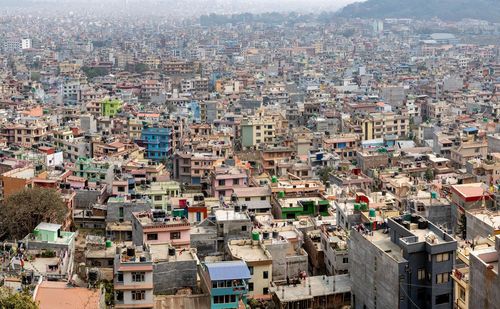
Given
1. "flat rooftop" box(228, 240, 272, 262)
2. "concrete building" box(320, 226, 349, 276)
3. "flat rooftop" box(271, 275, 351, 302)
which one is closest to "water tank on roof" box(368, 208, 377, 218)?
"concrete building" box(320, 226, 349, 276)

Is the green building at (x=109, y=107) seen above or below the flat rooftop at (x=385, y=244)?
above

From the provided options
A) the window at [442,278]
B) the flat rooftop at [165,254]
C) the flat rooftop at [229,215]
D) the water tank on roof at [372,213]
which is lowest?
the flat rooftop at [165,254]

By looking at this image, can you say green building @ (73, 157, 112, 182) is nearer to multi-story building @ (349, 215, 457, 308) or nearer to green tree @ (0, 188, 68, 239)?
green tree @ (0, 188, 68, 239)

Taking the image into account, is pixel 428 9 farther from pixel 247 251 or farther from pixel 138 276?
pixel 138 276

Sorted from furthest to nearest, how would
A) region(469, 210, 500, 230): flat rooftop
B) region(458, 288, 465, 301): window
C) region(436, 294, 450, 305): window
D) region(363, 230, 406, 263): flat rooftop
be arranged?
region(469, 210, 500, 230): flat rooftop < region(363, 230, 406, 263): flat rooftop < region(436, 294, 450, 305): window < region(458, 288, 465, 301): window

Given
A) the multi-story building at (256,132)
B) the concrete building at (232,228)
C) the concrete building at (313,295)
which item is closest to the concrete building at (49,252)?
the concrete building at (232,228)

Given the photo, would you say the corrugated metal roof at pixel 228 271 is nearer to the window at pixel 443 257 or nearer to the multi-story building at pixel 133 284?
the multi-story building at pixel 133 284

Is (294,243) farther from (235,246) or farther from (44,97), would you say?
(44,97)
